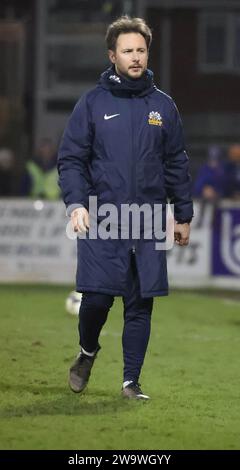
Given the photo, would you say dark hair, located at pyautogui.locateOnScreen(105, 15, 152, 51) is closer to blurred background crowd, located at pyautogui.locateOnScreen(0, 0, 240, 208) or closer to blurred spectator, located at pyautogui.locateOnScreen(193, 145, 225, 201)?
blurred spectator, located at pyautogui.locateOnScreen(193, 145, 225, 201)

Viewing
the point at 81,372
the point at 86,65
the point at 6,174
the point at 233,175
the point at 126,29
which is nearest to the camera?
the point at 126,29

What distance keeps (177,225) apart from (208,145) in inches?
658

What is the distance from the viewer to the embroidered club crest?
25.0ft

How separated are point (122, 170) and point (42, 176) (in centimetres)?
1211

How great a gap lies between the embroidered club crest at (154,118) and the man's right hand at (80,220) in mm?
634

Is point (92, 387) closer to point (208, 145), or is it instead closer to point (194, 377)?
point (194, 377)

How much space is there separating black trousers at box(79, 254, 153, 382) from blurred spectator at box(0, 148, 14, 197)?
536 inches

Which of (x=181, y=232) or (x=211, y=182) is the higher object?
(x=181, y=232)

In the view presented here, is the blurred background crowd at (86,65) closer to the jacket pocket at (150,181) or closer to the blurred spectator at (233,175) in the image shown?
the blurred spectator at (233,175)

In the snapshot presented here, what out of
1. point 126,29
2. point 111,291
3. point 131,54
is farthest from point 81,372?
point 126,29

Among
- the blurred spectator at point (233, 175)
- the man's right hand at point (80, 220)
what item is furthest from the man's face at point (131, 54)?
the blurred spectator at point (233, 175)

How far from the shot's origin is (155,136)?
7625mm

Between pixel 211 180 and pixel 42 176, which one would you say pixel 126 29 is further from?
pixel 42 176

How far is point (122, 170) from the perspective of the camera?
7.59 m
